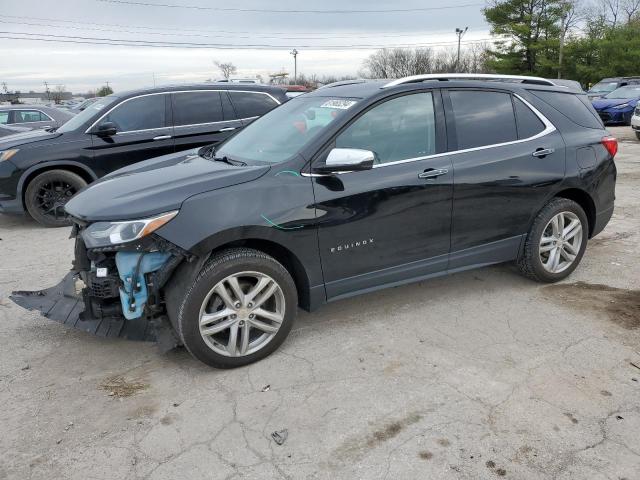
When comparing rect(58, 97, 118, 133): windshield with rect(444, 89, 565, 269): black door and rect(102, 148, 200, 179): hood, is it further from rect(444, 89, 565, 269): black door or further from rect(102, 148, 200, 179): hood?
rect(444, 89, 565, 269): black door

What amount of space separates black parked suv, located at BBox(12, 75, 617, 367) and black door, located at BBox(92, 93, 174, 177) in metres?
3.38

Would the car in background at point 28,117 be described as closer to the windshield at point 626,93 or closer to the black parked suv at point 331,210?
the black parked suv at point 331,210

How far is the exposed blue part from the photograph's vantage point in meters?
3.06

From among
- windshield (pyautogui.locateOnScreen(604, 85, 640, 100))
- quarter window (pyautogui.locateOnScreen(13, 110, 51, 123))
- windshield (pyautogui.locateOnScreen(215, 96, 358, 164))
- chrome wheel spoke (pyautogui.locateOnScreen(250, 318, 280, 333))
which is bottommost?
chrome wheel spoke (pyautogui.locateOnScreen(250, 318, 280, 333))

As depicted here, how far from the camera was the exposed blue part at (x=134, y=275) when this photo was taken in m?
3.06

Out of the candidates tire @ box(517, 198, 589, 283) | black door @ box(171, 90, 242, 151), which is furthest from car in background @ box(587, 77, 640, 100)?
tire @ box(517, 198, 589, 283)

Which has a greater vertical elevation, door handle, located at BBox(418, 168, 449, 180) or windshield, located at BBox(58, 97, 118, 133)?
windshield, located at BBox(58, 97, 118, 133)

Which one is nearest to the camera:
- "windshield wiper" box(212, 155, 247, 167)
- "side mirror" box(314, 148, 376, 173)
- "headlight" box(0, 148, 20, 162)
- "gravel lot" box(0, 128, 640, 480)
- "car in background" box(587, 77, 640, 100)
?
"gravel lot" box(0, 128, 640, 480)

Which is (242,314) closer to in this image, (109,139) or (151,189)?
(151,189)

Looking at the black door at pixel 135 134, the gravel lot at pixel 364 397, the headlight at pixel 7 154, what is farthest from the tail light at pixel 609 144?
the headlight at pixel 7 154

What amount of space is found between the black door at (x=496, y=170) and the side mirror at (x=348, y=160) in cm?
93

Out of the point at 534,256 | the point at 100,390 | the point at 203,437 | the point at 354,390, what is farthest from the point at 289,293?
the point at 534,256

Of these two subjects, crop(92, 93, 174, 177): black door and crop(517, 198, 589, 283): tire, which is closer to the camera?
crop(517, 198, 589, 283): tire

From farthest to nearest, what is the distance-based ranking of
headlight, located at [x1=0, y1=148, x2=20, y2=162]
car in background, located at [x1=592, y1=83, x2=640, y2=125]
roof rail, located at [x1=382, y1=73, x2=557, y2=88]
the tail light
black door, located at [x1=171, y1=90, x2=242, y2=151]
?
car in background, located at [x1=592, y1=83, x2=640, y2=125] → black door, located at [x1=171, y1=90, x2=242, y2=151] → headlight, located at [x1=0, y1=148, x2=20, y2=162] → the tail light → roof rail, located at [x1=382, y1=73, x2=557, y2=88]
